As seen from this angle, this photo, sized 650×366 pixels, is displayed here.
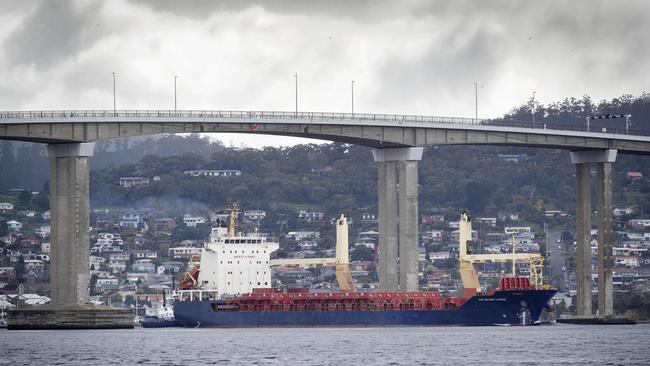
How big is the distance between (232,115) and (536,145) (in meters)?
27.7

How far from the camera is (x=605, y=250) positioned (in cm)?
15725

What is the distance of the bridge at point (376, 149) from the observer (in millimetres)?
137000

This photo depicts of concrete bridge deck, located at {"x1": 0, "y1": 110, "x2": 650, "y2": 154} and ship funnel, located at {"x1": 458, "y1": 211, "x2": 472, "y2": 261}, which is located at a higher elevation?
concrete bridge deck, located at {"x1": 0, "y1": 110, "x2": 650, "y2": 154}

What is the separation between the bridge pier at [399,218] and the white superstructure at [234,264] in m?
8.62

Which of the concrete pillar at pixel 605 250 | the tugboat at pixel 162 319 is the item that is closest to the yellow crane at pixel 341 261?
the tugboat at pixel 162 319

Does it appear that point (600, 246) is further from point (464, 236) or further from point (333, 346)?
point (333, 346)

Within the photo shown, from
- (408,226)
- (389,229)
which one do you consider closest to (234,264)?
(389,229)

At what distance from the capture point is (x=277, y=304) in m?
145

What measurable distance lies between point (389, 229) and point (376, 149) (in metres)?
6.34

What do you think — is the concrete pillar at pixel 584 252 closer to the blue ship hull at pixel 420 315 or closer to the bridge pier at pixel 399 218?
the blue ship hull at pixel 420 315

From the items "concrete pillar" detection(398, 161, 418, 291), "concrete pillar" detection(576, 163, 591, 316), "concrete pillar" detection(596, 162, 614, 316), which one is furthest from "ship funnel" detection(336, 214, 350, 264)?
"concrete pillar" detection(596, 162, 614, 316)

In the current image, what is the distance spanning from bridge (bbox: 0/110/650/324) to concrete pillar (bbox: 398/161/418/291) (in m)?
0.07

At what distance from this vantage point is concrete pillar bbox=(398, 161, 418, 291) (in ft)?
486

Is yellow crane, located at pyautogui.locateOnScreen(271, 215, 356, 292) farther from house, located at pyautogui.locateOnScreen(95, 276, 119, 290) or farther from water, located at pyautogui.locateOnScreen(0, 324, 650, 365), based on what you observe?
house, located at pyautogui.locateOnScreen(95, 276, 119, 290)
